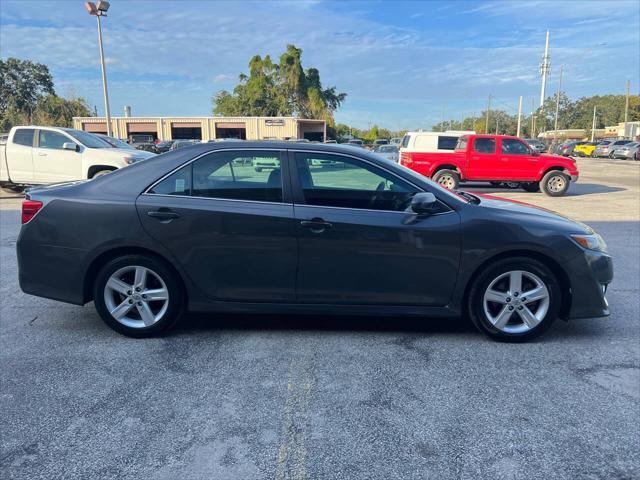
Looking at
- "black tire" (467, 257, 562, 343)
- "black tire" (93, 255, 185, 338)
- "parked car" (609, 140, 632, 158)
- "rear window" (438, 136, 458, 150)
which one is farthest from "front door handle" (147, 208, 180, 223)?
"parked car" (609, 140, 632, 158)

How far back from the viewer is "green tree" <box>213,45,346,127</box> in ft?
258

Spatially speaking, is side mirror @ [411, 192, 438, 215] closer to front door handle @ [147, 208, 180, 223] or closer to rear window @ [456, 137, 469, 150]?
front door handle @ [147, 208, 180, 223]

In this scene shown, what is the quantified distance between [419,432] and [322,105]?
80170mm

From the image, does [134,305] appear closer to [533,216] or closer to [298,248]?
[298,248]

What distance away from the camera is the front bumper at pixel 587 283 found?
13.1ft

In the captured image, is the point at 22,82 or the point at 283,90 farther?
the point at 283,90

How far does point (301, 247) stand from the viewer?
3.97 meters

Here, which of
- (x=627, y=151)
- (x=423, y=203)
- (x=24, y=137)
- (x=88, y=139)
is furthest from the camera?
(x=627, y=151)

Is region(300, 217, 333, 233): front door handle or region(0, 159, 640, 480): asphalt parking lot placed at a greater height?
region(300, 217, 333, 233): front door handle

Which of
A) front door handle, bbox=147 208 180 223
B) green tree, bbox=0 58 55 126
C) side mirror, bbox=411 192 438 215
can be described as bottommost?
front door handle, bbox=147 208 180 223

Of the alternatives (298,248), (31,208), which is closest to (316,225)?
(298,248)

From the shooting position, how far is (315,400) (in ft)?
10.5

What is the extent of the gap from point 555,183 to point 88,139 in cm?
1346

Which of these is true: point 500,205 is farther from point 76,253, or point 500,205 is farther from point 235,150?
point 76,253
